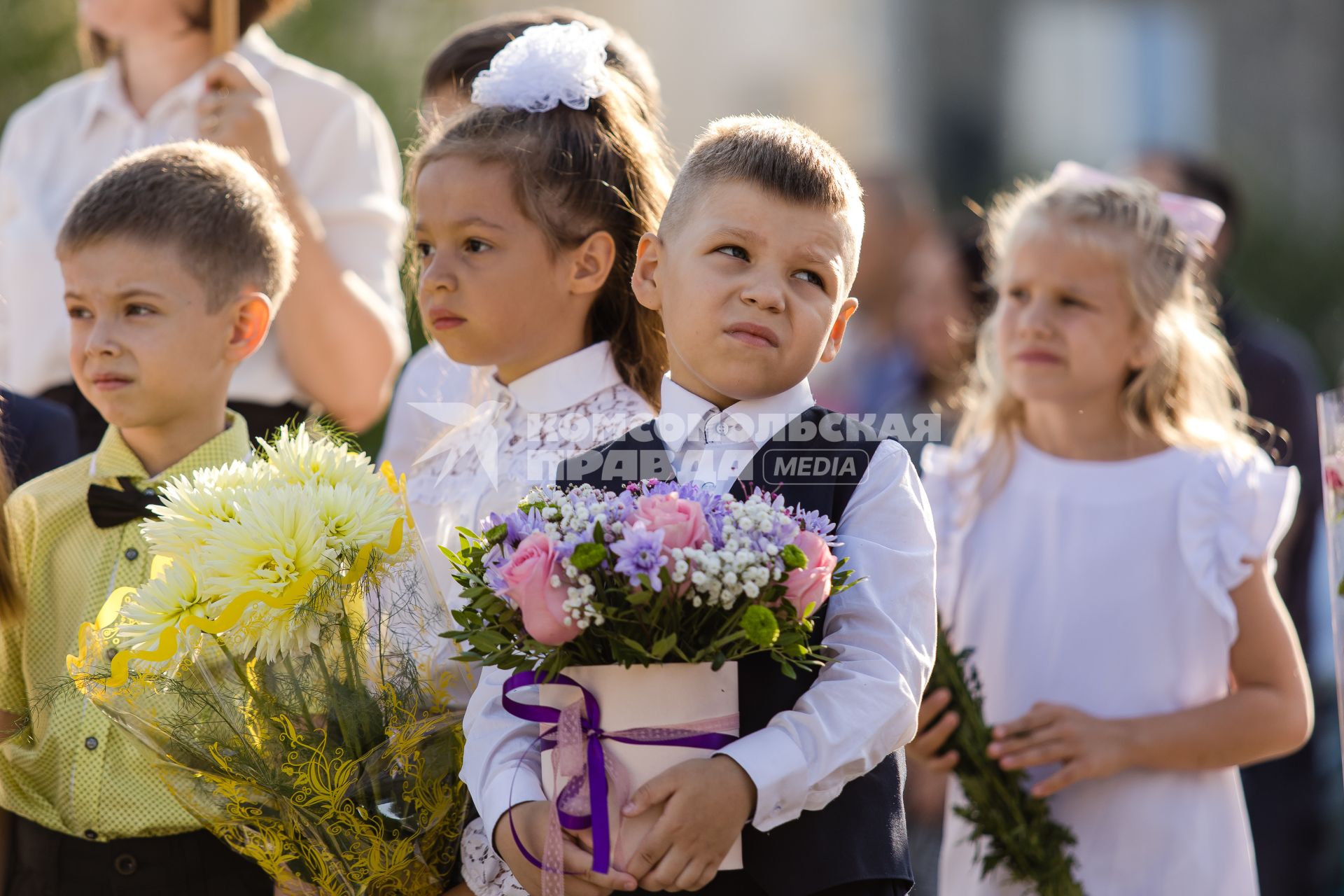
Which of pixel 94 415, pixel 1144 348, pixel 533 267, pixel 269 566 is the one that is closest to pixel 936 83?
pixel 1144 348

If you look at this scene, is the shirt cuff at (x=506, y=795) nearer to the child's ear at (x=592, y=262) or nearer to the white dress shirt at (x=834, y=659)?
the white dress shirt at (x=834, y=659)

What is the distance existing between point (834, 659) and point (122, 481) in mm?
1498

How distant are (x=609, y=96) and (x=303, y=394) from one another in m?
1.19

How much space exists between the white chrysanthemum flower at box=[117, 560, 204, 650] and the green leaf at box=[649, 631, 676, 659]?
31.9 inches

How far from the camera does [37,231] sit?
144 inches

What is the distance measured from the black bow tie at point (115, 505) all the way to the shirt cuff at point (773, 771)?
135 centimetres

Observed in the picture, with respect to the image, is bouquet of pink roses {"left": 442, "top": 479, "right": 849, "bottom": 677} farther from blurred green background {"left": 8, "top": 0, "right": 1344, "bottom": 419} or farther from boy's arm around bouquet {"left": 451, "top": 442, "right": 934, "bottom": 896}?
blurred green background {"left": 8, "top": 0, "right": 1344, "bottom": 419}

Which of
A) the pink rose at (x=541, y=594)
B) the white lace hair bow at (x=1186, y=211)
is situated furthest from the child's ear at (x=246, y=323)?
the white lace hair bow at (x=1186, y=211)

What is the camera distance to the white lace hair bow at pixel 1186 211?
3.85m

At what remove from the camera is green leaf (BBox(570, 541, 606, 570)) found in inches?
79.5

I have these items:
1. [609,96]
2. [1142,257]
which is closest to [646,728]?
[609,96]

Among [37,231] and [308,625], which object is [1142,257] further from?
[37,231]

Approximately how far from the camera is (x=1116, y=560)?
141 inches

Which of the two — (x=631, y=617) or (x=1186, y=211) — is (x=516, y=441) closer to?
(x=631, y=617)
